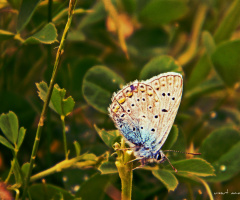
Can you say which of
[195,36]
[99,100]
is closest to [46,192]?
[99,100]

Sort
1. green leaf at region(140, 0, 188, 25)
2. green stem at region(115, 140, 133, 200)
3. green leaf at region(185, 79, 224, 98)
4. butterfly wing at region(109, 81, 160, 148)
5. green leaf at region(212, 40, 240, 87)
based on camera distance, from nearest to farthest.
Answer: green stem at region(115, 140, 133, 200) → butterfly wing at region(109, 81, 160, 148) → green leaf at region(212, 40, 240, 87) → green leaf at region(185, 79, 224, 98) → green leaf at region(140, 0, 188, 25)

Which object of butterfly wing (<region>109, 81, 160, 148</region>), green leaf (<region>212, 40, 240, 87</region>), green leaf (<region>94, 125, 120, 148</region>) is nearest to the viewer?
green leaf (<region>94, 125, 120, 148</region>)

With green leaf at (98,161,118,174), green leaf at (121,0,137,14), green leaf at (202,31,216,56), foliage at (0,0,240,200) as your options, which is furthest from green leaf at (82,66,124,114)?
green leaf at (121,0,137,14)

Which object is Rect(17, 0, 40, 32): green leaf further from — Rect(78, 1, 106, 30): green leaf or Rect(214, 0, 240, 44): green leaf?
Rect(214, 0, 240, 44): green leaf

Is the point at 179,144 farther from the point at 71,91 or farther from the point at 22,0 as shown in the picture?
the point at 22,0

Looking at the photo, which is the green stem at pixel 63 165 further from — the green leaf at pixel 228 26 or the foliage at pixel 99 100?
the green leaf at pixel 228 26

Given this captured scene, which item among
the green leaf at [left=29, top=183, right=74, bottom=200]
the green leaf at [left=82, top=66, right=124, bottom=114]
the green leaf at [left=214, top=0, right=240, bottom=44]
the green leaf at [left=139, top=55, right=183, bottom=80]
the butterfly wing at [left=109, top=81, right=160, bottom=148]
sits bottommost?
the green leaf at [left=29, top=183, right=74, bottom=200]
